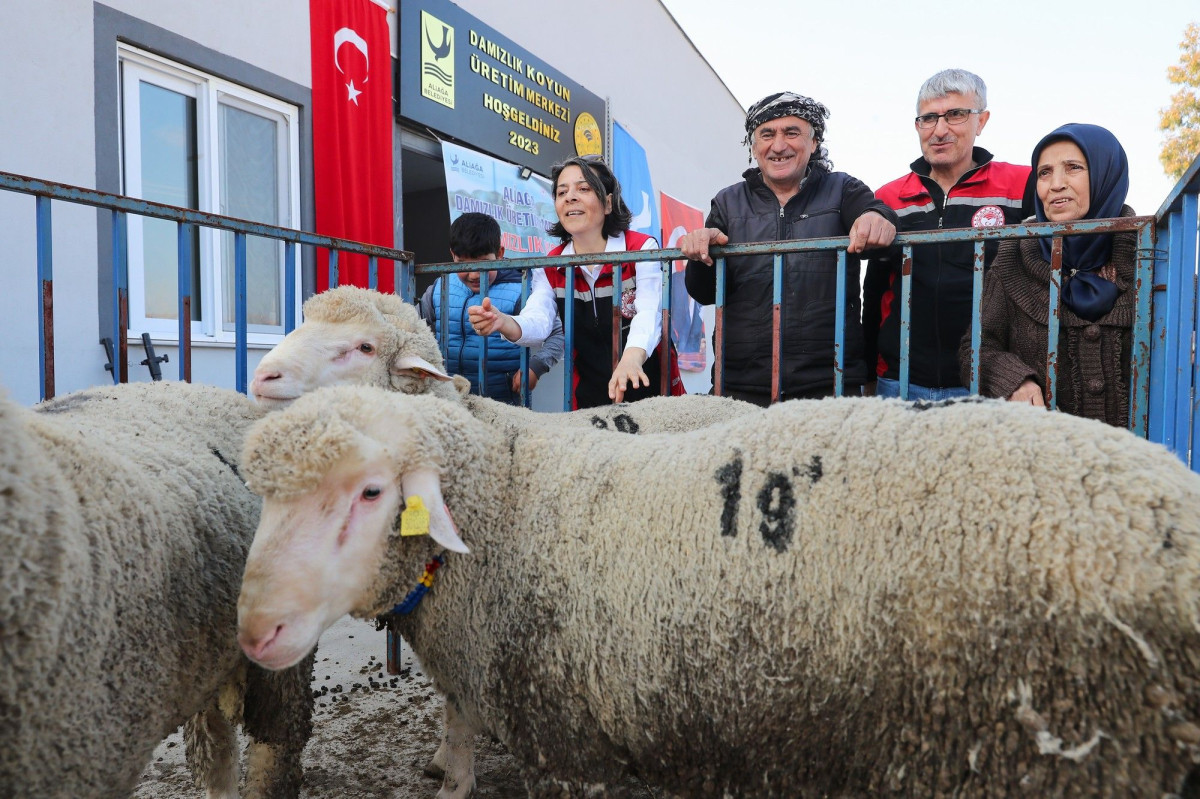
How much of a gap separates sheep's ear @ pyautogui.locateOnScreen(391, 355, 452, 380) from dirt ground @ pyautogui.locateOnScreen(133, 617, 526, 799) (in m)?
1.31

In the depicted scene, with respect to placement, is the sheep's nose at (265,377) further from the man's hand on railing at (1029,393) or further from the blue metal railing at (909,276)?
the man's hand on railing at (1029,393)

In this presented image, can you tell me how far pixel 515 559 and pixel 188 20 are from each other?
4726 millimetres

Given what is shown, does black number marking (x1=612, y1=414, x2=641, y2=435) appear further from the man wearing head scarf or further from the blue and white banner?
the blue and white banner

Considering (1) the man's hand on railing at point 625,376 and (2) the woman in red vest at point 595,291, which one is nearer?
(1) the man's hand on railing at point 625,376

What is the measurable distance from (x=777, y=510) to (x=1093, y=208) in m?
1.97

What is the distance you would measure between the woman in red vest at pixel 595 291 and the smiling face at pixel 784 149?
57 cm

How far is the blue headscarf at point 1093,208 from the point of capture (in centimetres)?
241

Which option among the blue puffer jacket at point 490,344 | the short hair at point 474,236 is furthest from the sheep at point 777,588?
the short hair at point 474,236

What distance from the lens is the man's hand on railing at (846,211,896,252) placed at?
2.41 m

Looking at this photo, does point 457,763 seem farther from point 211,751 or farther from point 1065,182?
point 1065,182

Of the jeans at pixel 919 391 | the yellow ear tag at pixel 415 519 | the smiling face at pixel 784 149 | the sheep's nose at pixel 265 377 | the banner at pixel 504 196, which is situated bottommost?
the yellow ear tag at pixel 415 519

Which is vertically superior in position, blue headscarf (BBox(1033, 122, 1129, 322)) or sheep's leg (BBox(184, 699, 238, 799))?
blue headscarf (BBox(1033, 122, 1129, 322))

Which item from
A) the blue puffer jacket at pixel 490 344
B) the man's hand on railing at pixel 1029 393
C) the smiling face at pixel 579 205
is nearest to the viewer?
the man's hand on railing at pixel 1029 393

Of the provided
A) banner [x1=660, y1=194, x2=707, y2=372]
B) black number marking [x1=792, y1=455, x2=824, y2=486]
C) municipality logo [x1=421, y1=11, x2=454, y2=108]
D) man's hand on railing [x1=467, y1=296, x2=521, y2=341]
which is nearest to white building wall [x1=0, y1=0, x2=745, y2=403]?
municipality logo [x1=421, y1=11, x2=454, y2=108]
